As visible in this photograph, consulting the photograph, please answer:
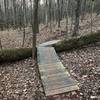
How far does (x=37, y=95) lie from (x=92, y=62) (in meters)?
3.01

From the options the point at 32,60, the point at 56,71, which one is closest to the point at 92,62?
the point at 56,71

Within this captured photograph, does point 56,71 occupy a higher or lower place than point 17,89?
higher

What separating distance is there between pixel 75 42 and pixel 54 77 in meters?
4.12

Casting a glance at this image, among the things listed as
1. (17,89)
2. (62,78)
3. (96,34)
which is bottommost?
(17,89)

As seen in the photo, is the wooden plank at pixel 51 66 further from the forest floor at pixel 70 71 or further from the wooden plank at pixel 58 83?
the wooden plank at pixel 58 83

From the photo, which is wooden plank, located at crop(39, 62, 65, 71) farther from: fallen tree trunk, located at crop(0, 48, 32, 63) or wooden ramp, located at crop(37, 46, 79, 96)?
fallen tree trunk, located at crop(0, 48, 32, 63)

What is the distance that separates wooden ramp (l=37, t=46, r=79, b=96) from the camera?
5.28 metres

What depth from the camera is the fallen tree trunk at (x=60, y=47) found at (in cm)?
901

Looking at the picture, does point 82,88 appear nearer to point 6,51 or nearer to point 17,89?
point 17,89

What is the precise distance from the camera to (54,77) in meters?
6.16

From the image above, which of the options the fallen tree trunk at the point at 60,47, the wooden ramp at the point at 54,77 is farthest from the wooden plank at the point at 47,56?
the fallen tree trunk at the point at 60,47

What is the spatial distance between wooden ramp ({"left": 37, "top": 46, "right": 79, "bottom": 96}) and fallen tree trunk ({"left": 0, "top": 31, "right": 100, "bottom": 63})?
103 cm

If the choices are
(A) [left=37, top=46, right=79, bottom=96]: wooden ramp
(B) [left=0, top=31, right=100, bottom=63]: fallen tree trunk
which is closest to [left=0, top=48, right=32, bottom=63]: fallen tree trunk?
(B) [left=0, top=31, right=100, bottom=63]: fallen tree trunk

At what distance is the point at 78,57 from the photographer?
8867mm
